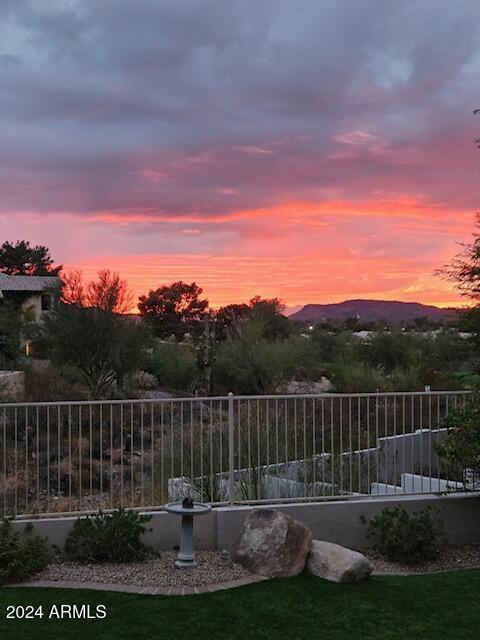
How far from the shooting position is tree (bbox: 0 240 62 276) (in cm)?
7244

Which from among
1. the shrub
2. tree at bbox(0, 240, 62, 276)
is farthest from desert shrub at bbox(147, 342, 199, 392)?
tree at bbox(0, 240, 62, 276)

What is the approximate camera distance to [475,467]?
25.8ft

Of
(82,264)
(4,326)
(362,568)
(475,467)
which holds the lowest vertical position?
(362,568)

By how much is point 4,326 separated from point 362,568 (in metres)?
30.4

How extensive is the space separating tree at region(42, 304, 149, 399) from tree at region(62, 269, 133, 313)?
3.78 feet

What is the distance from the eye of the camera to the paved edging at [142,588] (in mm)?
6102

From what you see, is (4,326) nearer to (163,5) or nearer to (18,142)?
(18,142)

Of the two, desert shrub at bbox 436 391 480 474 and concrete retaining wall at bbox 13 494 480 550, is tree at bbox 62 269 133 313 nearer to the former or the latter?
concrete retaining wall at bbox 13 494 480 550

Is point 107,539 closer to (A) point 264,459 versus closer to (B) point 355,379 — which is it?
(A) point 264,459

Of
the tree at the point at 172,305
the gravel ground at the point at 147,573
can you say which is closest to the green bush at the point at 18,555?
the gravel ground at the point at 147,573

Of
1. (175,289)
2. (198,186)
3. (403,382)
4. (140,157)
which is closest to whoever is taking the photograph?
(140,157)

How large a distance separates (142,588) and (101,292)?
2825 centimetres

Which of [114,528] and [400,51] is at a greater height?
[400,51]

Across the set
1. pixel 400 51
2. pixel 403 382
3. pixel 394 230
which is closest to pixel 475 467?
pixel 400 51
